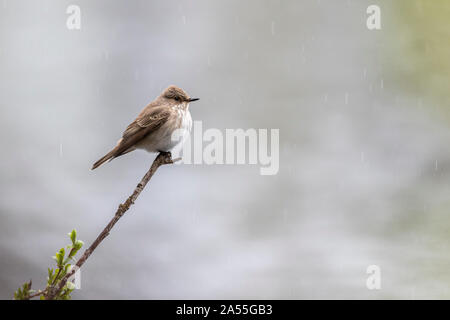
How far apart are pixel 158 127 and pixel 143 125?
0.64ft

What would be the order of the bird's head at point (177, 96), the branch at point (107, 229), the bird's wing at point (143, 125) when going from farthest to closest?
the bird's head at point (177, 96) < the bird's wing at point (143, 125) < the branch at point (107, 229)

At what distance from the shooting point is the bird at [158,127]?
559 cm

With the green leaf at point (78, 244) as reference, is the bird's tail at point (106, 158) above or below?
above

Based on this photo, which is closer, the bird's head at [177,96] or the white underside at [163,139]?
the white underside at [163,139]

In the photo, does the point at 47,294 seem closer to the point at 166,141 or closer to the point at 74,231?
the point at 74,231

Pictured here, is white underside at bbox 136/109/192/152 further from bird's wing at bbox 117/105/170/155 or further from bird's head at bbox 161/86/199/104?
bird's head at bbox 161/86/199/104

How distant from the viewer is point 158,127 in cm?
574

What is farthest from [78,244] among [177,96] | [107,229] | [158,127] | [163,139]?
[177,96]

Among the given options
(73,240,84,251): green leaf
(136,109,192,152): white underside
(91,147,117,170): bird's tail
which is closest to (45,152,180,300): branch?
(73,240,84,251): green leaf

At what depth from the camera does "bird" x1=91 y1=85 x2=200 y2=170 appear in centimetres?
559

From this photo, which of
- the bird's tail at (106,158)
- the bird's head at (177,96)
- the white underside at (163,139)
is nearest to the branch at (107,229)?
the bird's tail at (106,158)

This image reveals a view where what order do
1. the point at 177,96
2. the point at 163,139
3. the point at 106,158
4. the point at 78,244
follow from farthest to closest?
the point at 177,96
the point at 163,139
the point at 106,158
the point at 78,244

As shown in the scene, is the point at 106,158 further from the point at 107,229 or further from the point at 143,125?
the point at 107,229

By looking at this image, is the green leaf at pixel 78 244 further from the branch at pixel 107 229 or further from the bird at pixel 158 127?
the bird at pixel 158 127
